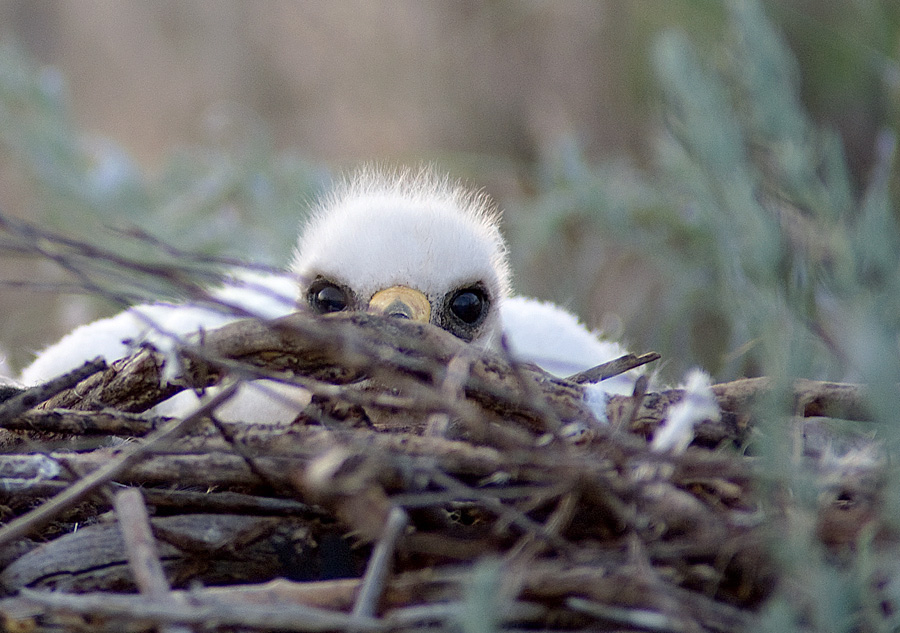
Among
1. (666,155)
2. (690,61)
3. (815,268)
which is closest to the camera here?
(815,268)

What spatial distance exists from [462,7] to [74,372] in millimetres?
2795

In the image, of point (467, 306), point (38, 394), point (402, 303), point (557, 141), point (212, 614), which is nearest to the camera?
point (212, 614)

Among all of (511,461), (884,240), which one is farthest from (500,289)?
(511,461)

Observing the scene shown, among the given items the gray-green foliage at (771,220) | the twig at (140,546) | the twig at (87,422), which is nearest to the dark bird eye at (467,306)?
the gray-green foliage at (771,220)

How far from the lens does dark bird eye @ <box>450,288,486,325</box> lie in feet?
4.30

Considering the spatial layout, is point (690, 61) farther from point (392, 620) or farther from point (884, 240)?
point (392, 620)

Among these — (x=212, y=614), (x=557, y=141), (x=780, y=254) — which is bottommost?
(x=212, y=614)

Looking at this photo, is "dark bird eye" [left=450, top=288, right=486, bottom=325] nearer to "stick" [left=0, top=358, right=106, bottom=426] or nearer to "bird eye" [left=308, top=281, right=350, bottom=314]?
"bird eye" [left=308, top=281, right=350, bottom=314]

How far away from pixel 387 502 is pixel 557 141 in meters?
2.14

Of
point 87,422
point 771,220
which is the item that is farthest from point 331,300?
point 771,220

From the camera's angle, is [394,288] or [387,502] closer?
[387,502]

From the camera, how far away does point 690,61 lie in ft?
3.78

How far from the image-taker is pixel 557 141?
8.62ft

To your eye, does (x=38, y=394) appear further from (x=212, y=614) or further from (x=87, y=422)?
(x=212, y=614)
